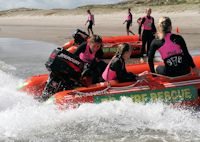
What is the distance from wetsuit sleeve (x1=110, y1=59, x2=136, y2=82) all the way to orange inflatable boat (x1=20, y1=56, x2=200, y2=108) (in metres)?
0.09

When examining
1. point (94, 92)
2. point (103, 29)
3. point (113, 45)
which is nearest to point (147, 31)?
point (113, 45)

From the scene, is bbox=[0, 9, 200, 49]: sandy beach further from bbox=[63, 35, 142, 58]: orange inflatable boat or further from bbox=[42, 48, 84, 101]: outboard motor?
bbox=[42, 48, 84, 101]: outboard motor

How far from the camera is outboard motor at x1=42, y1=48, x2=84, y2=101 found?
7254 mm

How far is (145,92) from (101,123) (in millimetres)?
886

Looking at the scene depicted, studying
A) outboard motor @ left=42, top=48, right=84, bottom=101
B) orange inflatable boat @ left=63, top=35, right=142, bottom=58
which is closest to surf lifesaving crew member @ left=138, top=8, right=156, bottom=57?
orange inflatable boat @ left=63, top=35, right=142, bottom=58

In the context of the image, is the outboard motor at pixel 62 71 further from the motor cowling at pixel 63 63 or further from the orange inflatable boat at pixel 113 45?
the orange inflatable boat at pixel 113 45

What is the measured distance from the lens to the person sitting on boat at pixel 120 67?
6691 millimetres

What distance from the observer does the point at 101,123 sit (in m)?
6.43

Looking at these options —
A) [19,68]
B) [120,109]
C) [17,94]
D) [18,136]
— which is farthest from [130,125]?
[19,68]

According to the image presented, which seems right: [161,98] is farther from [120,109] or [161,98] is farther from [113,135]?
[113,135]

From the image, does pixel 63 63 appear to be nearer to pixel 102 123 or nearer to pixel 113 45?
pixel 102 123

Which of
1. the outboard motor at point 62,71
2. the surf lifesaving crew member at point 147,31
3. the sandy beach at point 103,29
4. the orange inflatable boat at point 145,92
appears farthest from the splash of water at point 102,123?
the sandy beach at point 103,29

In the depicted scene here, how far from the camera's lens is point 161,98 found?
6801 mm

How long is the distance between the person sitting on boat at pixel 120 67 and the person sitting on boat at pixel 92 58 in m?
0.46
